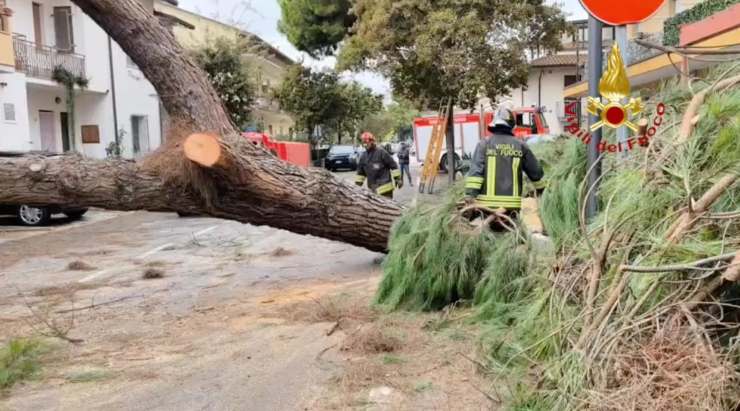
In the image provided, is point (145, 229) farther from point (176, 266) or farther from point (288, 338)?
point (288, 338)

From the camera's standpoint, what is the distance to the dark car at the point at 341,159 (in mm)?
33469

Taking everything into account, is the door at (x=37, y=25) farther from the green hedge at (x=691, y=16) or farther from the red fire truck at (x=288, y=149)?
the green hedge at (x=691, y=16)

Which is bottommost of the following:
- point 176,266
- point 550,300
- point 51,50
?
point 176,266

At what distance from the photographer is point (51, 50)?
2111 centimetres

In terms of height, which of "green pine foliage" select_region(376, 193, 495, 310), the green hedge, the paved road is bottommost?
the paved road

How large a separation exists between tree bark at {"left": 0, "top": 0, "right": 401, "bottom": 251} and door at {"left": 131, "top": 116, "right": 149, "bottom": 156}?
67.4 feet

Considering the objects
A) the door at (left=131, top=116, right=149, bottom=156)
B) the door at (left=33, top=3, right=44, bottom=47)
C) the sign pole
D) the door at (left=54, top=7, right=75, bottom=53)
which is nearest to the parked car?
the door at (left=33, top=3, right=44, bottom=47)

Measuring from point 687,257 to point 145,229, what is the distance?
1159 cm

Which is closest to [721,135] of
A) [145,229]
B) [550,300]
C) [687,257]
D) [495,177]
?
[687,257]

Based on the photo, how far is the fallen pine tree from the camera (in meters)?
2.60

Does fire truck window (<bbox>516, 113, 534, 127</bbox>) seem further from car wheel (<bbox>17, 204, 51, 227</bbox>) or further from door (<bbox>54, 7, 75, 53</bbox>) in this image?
car wheel (<bbox>17, 204, 51, 227</bbox>)

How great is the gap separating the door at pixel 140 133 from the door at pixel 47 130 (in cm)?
369

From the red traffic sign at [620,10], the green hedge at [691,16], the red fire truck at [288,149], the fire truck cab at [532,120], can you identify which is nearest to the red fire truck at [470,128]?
the fire truck cab at [532,120]

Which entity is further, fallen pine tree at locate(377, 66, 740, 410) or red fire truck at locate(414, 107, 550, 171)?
red fire truck at locate(414, 107, 550, 171)
